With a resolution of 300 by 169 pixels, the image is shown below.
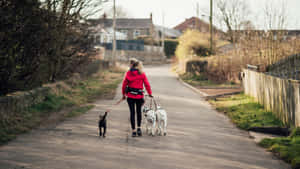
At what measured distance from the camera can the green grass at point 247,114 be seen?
35.8 feet

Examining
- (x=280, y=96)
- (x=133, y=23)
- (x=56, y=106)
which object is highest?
(x=133, y=23)

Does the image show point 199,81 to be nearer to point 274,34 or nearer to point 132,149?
point 274,34

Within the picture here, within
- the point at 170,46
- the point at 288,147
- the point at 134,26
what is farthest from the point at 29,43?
the point at 134,26

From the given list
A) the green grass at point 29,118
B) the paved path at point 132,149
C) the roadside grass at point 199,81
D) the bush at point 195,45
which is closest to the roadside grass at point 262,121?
the paved path at point 132,149

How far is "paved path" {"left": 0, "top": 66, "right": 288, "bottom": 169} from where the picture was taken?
645 centimetres

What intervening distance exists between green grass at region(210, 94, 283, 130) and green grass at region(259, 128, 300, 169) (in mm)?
1917

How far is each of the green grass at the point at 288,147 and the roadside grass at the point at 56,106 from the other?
18.0 ft

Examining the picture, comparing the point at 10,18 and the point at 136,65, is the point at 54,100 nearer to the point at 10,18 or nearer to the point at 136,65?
the point at 10,18

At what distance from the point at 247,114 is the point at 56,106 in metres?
6.33

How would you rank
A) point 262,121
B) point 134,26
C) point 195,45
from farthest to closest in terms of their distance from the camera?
point 134,26 → point 195,45 → point 262,121

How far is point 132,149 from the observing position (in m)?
7.56

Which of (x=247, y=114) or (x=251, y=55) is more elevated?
(x=251, y=55)

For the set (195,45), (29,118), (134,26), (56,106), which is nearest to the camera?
(29,118)

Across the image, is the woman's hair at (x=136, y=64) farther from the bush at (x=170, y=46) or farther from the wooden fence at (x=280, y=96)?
the bush at (x=170, y=46)
